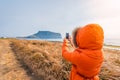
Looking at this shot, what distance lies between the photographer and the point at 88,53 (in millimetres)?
4148

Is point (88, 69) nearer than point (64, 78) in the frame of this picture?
Yes

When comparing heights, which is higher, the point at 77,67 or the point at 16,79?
the point at 77,67

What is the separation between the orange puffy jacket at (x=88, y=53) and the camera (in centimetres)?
407

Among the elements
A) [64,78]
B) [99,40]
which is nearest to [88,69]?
[99,40]

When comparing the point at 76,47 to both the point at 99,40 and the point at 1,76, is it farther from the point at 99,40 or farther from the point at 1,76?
the point at 1,76

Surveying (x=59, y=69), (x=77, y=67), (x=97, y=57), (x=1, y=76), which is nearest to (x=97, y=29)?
(x=97, y=57)

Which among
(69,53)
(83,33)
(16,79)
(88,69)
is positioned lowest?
(16,79)

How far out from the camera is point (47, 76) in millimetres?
9938

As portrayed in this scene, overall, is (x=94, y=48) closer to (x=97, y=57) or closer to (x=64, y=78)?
(x=97, y=57)

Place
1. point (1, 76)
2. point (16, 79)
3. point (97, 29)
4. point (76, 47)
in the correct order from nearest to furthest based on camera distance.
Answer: point (97, 29) < point (76, 47) < point (16, 79) < point (1, 76)

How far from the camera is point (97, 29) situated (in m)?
4.09

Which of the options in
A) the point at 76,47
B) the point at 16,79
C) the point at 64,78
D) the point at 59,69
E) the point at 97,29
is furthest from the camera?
the point at 16,79

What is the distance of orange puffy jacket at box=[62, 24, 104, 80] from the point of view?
4.07 m

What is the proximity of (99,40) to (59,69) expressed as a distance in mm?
5798
